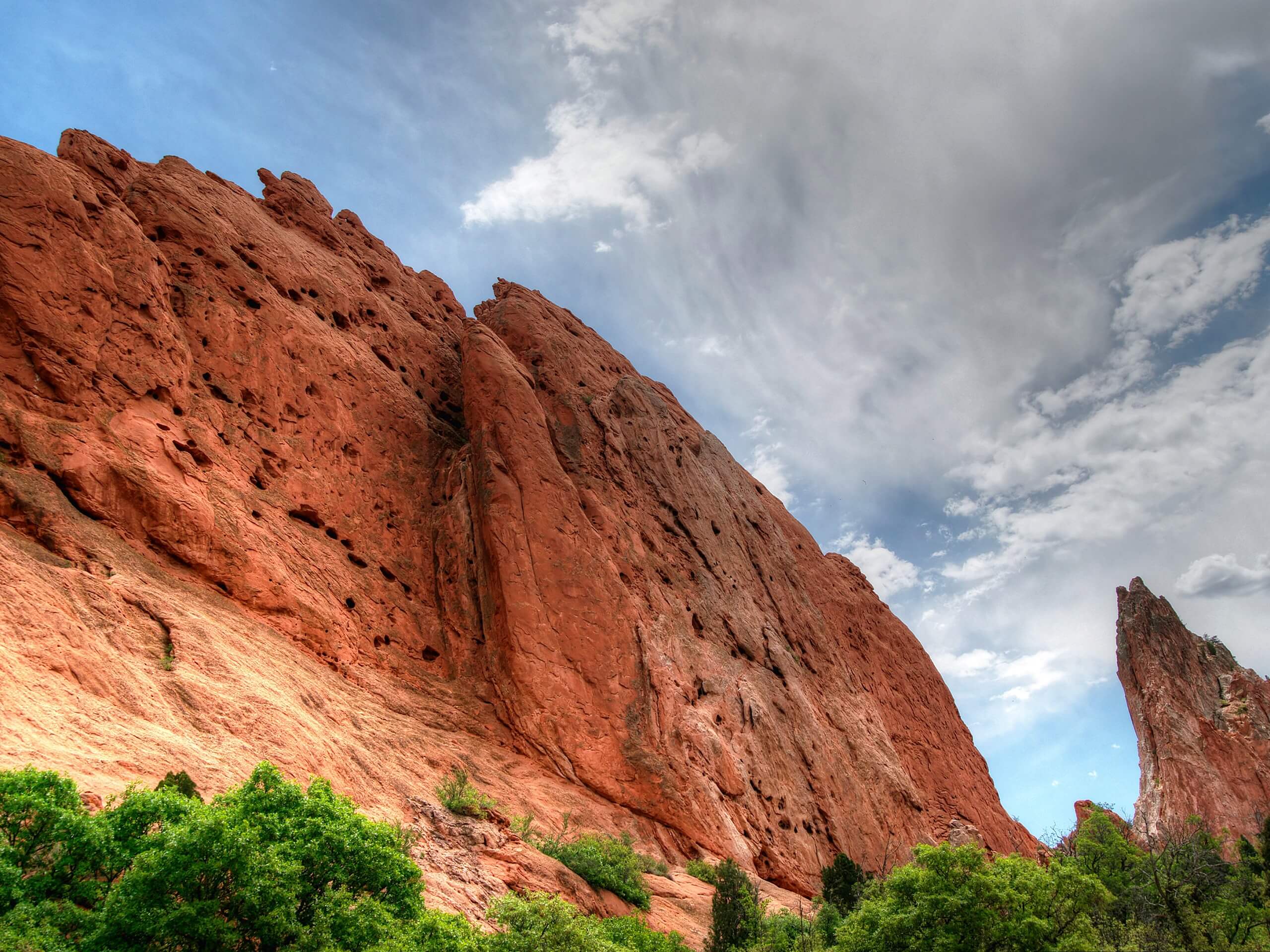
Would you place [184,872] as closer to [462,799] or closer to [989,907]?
[462,799]

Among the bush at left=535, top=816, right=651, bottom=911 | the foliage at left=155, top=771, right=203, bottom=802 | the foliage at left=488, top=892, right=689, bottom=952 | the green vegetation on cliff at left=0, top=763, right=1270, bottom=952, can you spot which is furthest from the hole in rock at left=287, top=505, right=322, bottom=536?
the foliage at left=488, top=892, right=689, bottom=952

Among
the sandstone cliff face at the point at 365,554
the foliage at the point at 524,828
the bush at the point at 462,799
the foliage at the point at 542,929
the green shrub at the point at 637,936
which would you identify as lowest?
the green shrub at the point at 637,936

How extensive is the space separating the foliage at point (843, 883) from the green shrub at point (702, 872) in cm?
392

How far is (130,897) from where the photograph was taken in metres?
9.84

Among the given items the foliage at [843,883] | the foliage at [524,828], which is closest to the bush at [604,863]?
the foliage at [524,828]

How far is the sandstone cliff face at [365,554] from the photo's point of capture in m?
17.4

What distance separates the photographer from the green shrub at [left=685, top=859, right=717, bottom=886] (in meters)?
24.0

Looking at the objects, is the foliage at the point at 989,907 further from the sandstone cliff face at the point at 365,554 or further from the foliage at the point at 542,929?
the sandstone cliff face at the point at 365,554

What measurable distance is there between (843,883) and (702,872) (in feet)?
17.9

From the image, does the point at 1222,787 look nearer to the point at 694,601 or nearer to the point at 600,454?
the point at 694,601

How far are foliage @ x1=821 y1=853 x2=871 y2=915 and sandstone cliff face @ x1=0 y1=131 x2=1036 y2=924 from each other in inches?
69.3

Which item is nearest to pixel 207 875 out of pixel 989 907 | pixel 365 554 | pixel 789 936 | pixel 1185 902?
pixel 989 907

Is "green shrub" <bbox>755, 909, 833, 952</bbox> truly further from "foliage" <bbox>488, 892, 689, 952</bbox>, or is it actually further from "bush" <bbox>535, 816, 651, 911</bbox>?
"foliage" <bbox>488, 892, 689, 952</bbox>

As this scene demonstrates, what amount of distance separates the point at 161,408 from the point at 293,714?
10444 millimetres
